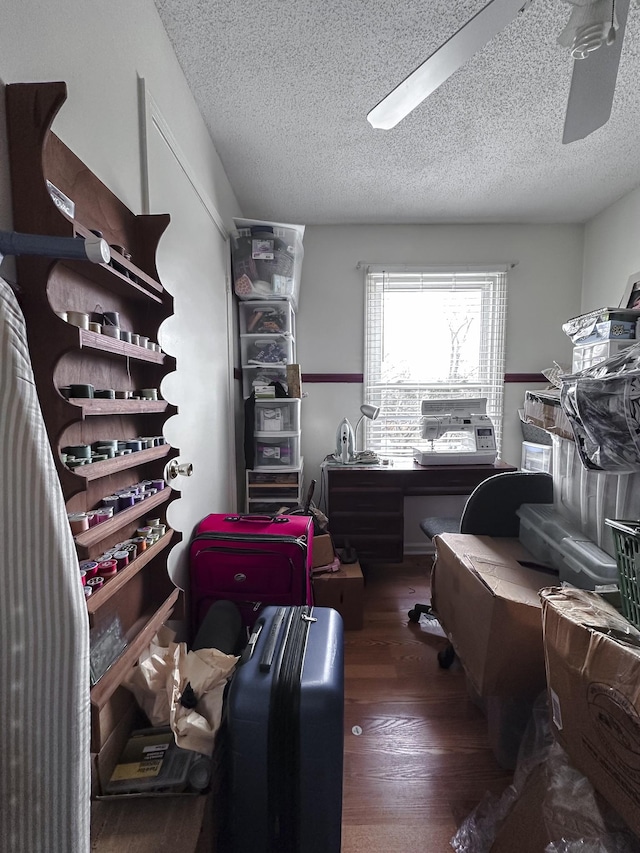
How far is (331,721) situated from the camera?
2.98ft

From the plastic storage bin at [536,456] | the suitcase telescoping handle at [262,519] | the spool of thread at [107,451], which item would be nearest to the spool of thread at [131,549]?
the spool of thread at [107,451]

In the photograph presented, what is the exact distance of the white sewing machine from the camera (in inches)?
97.2

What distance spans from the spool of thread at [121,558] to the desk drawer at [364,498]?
5.36 ft

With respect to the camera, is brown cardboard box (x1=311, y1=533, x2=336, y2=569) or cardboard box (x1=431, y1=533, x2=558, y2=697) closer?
cardboard box (x1=431, y1=533, x2=558, y2=697)

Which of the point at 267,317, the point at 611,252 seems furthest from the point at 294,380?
the point at 611,252

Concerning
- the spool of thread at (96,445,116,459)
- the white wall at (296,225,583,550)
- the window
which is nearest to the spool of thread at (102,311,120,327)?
the spool of thread at (96,445,116,459)

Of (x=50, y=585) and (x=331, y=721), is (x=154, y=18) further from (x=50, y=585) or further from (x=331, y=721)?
(x=331, y=721)

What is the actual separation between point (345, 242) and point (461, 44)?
6.38 feet

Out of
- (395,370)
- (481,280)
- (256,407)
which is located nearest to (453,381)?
(395,370)

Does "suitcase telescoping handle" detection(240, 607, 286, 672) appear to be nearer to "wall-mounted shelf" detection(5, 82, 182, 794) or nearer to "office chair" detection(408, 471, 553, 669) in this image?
"wall-mounted shelf" detection(5, 82, 182, 794)

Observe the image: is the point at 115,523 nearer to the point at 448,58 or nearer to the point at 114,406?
the point at 114,406

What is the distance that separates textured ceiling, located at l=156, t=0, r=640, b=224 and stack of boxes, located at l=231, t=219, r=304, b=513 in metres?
0.43

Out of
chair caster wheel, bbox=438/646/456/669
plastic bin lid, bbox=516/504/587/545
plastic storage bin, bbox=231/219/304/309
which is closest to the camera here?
plastic bin lid, bbox=516/504/587/545

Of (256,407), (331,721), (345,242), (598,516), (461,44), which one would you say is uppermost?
(345,242)
